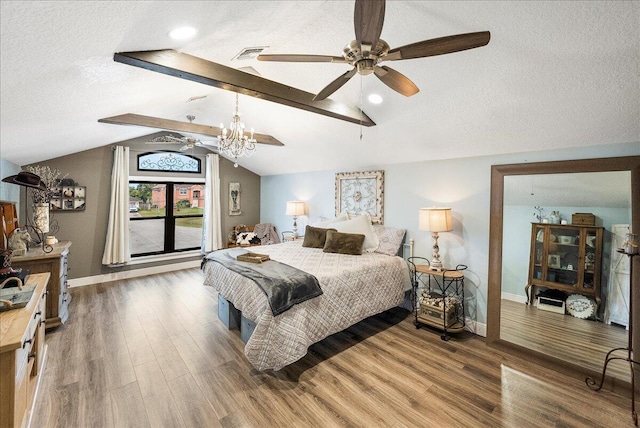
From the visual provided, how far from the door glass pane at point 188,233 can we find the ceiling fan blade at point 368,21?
5668 millimetres

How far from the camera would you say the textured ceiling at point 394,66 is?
4.35ft

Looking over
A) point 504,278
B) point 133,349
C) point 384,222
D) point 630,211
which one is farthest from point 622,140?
point 133,349

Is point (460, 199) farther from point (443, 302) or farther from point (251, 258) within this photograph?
point (251, 258)

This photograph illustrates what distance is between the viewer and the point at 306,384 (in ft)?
7.75

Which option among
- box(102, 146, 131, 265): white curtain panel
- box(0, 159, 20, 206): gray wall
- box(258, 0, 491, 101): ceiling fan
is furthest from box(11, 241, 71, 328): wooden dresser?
box(258, 0, 491, 101): ceiling fan

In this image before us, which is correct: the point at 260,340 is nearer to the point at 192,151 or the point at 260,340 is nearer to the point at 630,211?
the point at 630,211

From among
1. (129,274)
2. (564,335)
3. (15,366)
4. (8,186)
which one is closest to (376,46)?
(15,366)

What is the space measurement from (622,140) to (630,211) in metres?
0.61

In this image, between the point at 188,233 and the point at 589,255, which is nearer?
the point at 589,255

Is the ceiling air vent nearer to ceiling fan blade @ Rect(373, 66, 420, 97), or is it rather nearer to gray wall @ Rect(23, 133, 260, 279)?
ceiling fan blade @ Rect(373, 66, 420, 97)

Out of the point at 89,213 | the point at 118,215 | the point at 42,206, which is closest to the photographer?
the point at 42,206

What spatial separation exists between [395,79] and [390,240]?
2.57m

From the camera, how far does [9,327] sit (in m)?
1.49

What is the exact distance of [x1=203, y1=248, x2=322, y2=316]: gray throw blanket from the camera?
2410mm
